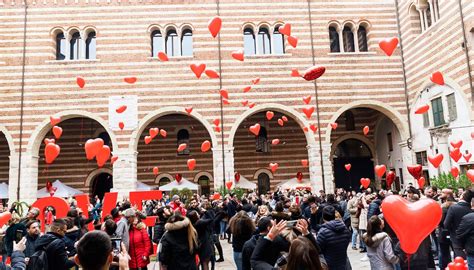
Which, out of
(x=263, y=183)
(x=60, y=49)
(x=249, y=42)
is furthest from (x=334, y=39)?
(x=60, y=49)

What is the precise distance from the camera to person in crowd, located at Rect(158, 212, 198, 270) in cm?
494

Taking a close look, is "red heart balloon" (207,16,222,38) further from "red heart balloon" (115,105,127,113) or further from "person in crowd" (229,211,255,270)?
"person in crowd" (229,211,255,270)

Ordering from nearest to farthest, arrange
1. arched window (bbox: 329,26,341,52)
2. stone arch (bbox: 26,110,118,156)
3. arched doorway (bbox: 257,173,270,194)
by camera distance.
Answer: stone arch (bbox: 26,110,118,156)
arched window (bbox: 329,26,341,52)
arched doorway (bbox: 257,173,270,194)

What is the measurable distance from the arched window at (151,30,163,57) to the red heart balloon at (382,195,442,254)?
1703 cm

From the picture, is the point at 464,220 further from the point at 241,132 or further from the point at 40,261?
the point at 241,132

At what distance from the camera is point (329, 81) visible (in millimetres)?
19234

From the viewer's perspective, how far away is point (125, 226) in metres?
6.48

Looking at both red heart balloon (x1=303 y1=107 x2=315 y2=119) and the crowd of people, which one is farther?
red heart balloon (x1=303 y1=107 x2=315 y2=119)

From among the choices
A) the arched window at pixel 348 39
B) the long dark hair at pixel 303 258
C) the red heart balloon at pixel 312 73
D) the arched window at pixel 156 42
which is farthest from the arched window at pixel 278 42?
the long dark hair at pixel 303 258

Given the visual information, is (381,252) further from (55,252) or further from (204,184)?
Answer: (204,184)

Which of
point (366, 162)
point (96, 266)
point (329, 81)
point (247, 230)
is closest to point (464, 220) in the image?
point (247, 230)

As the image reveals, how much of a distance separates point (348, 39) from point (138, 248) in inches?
678

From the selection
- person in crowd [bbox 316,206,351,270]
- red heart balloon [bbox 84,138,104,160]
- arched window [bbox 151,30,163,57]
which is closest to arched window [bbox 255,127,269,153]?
arched window [bbox 151,30,163,57]

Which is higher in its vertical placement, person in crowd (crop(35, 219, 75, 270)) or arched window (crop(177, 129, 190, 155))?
arched window (crop(177, 129, 190, 155))
